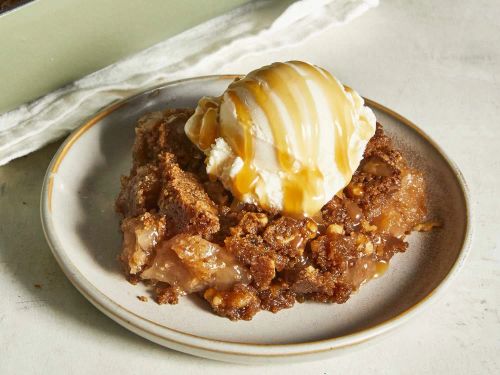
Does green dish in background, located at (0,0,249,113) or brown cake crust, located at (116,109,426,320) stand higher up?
green dish in background, located at (0,0,249,113)

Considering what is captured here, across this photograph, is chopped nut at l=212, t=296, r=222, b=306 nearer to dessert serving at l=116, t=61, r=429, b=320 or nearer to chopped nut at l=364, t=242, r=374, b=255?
dessert serving at l=116, t=61, r=429, b=320

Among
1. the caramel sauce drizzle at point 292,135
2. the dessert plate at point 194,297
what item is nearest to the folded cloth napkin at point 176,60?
the dessert plate at point 194,297

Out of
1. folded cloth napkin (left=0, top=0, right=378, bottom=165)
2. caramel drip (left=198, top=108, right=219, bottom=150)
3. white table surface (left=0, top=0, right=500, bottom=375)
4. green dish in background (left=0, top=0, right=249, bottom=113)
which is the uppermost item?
green dish in background (left=0, top=0, right=249, bottom=113)

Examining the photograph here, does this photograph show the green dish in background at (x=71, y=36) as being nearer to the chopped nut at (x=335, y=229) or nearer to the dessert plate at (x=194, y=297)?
the dessert plate at (x=194, y=297)

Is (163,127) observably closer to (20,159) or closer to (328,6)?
(20,159)

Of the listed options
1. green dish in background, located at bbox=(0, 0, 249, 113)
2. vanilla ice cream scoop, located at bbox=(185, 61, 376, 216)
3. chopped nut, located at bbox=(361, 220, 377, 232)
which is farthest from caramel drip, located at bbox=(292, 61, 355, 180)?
green dish in background, located at bbox=(0, 0, 249, 113)

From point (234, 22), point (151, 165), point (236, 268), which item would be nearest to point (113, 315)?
point (236, 268)

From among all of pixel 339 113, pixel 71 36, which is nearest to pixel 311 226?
pixel 339 113
